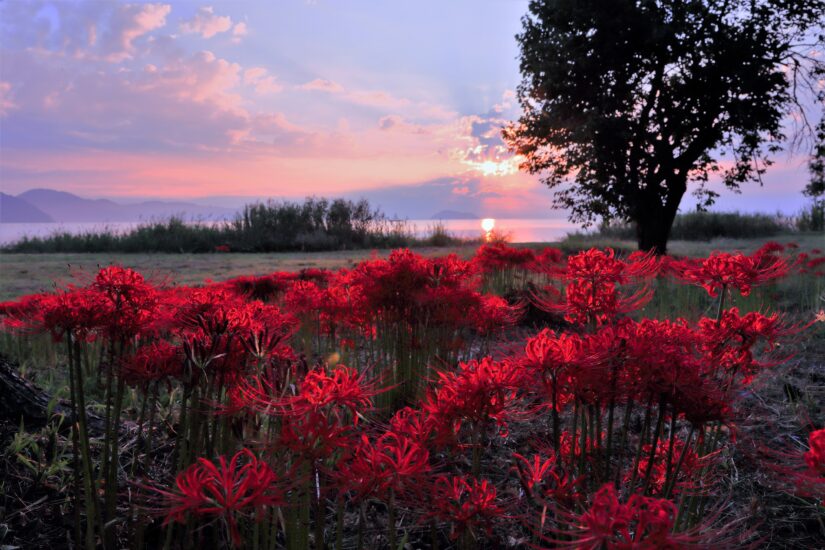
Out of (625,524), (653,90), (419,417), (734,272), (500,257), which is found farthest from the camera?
(653,90)

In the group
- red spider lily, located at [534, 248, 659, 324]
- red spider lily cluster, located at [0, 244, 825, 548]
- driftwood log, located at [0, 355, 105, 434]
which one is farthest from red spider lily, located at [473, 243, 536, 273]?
driftwood log, located at [0, 355, 105, 434]

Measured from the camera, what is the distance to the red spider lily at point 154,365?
190 centimetres

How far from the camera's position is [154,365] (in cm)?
192

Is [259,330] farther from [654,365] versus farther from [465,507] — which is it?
[654,365]

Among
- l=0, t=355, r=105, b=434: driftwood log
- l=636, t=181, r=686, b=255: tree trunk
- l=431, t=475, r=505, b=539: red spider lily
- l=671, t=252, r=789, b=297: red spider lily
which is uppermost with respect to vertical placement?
l=636, t=181, r=686, b=255: tree trunk

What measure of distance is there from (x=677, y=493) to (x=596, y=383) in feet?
4.47

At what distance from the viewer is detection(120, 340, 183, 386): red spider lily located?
6.22 feet

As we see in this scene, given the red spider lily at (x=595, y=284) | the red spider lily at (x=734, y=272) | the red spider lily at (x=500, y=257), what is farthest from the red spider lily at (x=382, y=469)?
the red spider lily at (x=500, y=257)

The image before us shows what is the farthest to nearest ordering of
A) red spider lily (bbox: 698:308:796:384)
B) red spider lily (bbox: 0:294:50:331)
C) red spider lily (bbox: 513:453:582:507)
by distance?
red spider lily (bbox: 0:294:50:331), red spider lily (bbox: 698:308:796:384), red spider lily (bbox: 513:453:582:507)

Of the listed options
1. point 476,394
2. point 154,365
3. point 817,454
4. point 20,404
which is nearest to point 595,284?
point 476,394

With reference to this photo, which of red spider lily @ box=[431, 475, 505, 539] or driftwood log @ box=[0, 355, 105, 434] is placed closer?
red spider lily @ box=[431, 475, 505, 539]

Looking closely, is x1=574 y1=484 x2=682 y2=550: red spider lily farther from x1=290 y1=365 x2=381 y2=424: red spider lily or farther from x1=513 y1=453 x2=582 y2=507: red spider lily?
x1=290 y1=365 x2=381 y2=424: red spider lily

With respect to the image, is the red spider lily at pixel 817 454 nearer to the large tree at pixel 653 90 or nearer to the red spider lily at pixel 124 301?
the red spider lily at pixel 124 301

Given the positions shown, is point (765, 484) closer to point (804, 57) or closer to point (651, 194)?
point (651, 194)
